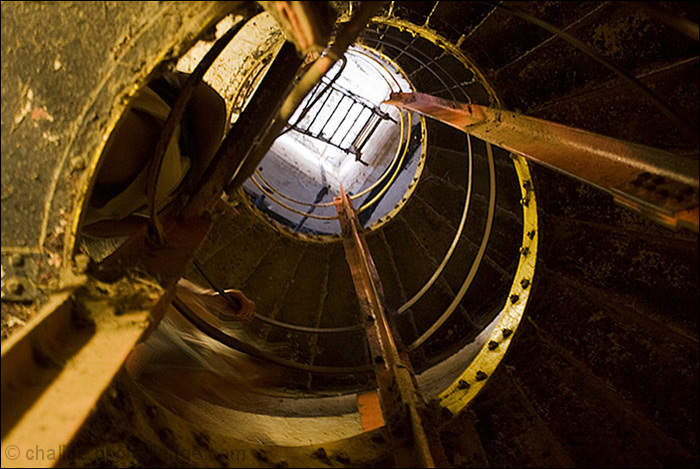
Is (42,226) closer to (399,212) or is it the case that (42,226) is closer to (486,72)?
(486,72)

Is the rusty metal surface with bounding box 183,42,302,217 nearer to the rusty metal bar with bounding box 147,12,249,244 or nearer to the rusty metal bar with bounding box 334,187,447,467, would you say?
the rusty metal bar with bounding box 147,12,249,244

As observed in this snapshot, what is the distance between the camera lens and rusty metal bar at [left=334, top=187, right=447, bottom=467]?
223 cm

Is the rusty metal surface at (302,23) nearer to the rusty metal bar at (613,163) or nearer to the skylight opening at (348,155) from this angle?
the rusty metal bar at (613,163)

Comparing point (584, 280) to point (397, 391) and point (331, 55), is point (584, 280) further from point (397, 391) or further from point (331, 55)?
point (331, 55)

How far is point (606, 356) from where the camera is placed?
133 inches

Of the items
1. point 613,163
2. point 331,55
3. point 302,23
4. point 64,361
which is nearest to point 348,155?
point 331,55

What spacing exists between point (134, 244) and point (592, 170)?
91.1 inches

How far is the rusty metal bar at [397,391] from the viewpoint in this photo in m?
2.23

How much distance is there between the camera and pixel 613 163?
78.4 inches
